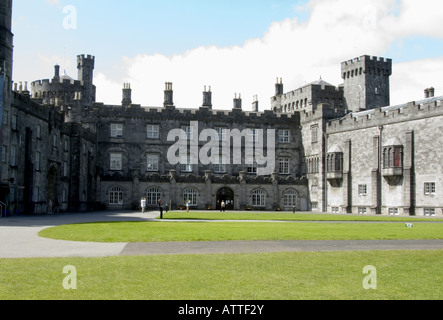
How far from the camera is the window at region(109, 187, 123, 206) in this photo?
2366 inches

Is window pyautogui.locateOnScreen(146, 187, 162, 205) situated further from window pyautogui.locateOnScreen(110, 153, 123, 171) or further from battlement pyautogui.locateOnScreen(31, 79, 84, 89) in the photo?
battlement pyautogui.locateOnScreen(31, 79, 84, 89)

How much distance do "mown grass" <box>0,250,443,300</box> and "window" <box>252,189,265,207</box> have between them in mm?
47371

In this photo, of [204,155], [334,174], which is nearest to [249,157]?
[204,155]

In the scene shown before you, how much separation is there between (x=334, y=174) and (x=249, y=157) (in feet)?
39.4

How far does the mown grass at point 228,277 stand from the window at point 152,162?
161 ft

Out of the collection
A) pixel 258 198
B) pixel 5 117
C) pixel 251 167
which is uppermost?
pixel 5 117

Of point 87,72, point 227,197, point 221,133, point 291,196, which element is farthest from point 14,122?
point 87,72

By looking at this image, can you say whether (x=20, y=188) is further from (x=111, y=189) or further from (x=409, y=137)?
(x=409, y=137)

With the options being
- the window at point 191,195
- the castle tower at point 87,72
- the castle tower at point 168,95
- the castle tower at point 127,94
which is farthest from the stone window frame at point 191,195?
the castle tower at point 87,72

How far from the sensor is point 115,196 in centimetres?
6022

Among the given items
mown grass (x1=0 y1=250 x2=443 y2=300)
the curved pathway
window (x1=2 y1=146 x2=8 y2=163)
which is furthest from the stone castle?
mown grass (x1=0 y1=250 x2=443 y2=300)

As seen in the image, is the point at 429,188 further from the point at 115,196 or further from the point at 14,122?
the point at 14,122

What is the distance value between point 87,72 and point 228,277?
244 ft

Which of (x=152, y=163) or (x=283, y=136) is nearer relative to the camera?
(x=152, y=163)
